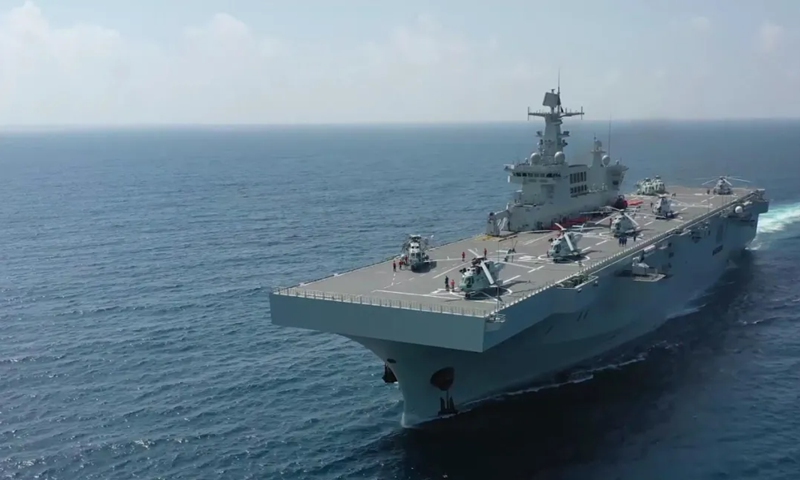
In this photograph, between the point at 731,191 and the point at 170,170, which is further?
the point at 170,170

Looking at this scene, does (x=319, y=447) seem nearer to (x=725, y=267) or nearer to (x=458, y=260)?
(x=458, y=260)

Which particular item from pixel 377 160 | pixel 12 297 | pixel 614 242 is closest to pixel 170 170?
pixel 377 160

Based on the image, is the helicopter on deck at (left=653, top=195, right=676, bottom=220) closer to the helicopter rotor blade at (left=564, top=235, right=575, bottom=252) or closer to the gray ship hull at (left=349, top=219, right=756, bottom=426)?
the gray ship hull at (left=349, top=219, right=756, bottom=426)

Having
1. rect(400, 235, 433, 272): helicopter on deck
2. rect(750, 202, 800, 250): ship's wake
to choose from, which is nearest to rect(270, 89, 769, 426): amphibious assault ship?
rect(400, 235, 433, 272): helicopter on deck

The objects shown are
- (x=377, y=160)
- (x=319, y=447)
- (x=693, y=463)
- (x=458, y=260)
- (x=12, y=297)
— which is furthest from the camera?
(x=377, y=160)

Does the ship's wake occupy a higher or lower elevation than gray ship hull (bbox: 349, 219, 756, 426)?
lower

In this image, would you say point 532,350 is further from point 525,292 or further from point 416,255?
point 416,255

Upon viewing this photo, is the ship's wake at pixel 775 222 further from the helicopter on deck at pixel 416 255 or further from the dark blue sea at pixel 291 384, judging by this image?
the helicopter on deck at pixel 416 255
